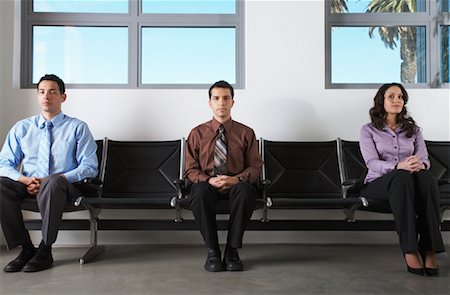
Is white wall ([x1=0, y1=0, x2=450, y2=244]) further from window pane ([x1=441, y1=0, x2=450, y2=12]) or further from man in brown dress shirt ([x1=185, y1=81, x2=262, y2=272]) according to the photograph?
window pane ([x1=441, y1=0, x2=450, y2=12])

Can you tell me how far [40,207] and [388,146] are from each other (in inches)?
93.2

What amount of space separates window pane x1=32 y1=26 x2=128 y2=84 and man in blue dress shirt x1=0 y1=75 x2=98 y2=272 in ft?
2.61

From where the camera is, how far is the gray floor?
85.1 inches

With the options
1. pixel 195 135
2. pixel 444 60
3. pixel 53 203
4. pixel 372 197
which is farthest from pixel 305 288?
pixel 444 60

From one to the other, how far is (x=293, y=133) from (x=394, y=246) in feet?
4.13

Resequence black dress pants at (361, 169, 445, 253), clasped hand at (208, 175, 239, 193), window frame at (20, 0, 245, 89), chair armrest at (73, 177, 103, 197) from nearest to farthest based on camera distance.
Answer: black dress pants at (361, 169, 445, 253)
clasped hand at (208, 175, 239, 193)
chair armrest at (73, 177, 103, 197)
window frame at (20, 0, 245, 89)

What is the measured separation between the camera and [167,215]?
357cm

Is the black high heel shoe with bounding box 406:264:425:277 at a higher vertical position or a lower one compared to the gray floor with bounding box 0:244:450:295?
higher

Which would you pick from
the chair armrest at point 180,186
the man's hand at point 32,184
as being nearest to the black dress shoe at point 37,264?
the man's hand at point 32,184

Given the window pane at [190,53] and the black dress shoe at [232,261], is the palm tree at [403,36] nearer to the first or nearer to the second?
the window pane at [190,53]

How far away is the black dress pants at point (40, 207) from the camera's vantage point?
8.38 feet

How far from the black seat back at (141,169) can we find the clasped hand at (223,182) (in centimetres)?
63

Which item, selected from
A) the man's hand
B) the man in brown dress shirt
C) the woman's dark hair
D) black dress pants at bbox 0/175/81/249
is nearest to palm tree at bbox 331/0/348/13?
the woman's dark hair

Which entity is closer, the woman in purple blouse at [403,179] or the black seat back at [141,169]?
the woman in purple blouse at [403,179]
